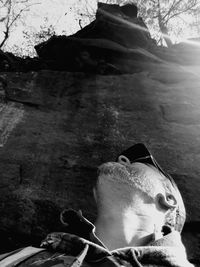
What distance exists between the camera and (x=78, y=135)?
16.2ft

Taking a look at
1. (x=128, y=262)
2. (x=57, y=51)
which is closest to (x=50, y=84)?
(x=57, y=51)

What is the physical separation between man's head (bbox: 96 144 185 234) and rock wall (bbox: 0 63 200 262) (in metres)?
1.02

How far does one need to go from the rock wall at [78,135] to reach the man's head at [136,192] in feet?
3.34

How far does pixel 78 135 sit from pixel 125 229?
2.41 m

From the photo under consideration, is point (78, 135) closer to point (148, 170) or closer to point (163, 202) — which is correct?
point (148, 170)

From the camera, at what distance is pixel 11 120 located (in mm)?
5023

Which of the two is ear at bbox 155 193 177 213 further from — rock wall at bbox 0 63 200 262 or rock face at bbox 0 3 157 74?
rock face at bbox 0 3 157 74

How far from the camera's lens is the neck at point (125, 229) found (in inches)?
106

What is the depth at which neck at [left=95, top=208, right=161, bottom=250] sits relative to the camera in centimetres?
268

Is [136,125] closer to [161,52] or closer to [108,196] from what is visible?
[108,196]

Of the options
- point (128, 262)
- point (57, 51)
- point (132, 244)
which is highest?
point (57, 51)

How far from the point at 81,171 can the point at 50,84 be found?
2.19m

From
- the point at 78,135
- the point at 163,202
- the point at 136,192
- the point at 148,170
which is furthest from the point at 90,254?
the point at 78,135

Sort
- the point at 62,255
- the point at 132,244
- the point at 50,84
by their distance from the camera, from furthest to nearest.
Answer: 1. the point at 50,84
2. the point at 132,244
3. the point at 62,255
